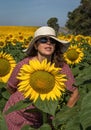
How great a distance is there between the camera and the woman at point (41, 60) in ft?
11.7

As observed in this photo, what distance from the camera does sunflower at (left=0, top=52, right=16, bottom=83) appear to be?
3.92m

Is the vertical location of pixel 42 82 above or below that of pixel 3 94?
above

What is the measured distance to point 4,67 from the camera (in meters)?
3.94

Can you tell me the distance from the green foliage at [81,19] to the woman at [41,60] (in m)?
22.8

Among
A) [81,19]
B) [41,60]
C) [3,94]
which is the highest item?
[41,60]

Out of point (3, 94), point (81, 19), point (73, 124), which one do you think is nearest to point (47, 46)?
point (3, 94)

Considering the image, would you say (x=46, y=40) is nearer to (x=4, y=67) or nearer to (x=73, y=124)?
(x=4, y=67)

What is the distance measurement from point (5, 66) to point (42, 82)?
134 centimetres

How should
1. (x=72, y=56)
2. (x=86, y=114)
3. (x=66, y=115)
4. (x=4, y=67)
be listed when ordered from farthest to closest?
(x=72, y=56), (x=4, y=67), (x=66, y=115), (x=86, y=114)

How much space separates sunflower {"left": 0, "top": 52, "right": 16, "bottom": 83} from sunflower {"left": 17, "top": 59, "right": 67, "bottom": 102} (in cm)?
113

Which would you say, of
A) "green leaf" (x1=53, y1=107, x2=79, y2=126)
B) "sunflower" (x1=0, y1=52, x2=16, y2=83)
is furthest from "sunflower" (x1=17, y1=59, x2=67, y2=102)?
"sunflower" (x1=0, y1=52, x2=16, y2=83)


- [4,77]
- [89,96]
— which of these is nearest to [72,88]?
[4,77]

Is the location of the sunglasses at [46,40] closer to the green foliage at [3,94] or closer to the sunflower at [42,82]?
the green foliage at [3,94]

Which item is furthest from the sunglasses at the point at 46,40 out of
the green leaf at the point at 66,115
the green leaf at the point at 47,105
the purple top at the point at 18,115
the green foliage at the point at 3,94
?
the green leaf at the point at 66,115
